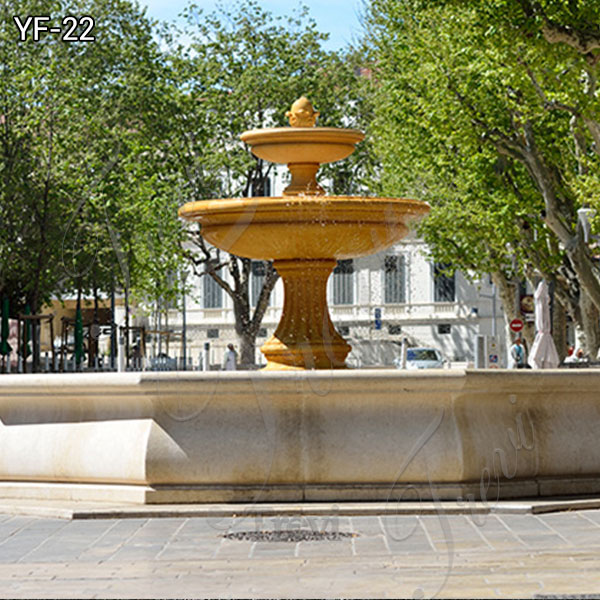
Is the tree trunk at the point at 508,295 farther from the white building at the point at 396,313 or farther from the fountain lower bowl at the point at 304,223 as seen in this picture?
the fountain lower bowl at the point at 304,223

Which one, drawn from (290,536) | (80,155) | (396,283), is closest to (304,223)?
(290,536)

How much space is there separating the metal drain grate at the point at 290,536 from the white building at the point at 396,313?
57.2m

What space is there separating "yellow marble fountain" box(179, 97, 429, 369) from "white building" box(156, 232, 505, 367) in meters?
52.8

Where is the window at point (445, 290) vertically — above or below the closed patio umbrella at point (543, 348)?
above

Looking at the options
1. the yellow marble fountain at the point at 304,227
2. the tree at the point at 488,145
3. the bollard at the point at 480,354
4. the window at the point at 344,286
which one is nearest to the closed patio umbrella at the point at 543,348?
the tree at the point at 488,145

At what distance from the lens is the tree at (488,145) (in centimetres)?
2717

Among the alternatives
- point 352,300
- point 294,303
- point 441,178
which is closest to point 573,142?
point 441,178

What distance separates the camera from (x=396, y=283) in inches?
2667

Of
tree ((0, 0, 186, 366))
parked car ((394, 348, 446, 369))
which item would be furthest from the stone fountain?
parked car ((394, 348, 446, 369))

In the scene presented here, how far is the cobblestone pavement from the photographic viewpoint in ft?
21.5

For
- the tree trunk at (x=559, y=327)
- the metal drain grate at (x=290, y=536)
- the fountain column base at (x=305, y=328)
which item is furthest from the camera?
the tree trunk at (x=559, y=327)

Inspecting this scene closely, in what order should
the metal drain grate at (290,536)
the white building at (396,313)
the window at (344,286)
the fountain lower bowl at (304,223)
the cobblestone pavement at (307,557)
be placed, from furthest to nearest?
1. the window at (344,286)
2. the white building at (396,313)
3. the fountain lower bowl at (304,223)
4. the metal drain grate at (290,536)
5. the cobblestone pavement at (307,557)

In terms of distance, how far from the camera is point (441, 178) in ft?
122

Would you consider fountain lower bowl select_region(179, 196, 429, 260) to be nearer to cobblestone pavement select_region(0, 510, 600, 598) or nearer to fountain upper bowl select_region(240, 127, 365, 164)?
fountain upper bowl select_region(240, 127, 365, 164)
